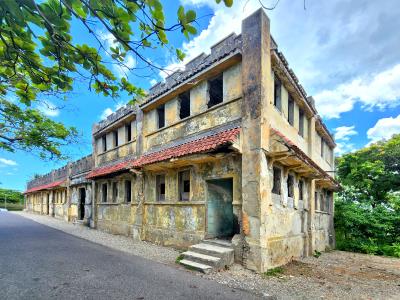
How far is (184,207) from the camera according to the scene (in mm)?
9836

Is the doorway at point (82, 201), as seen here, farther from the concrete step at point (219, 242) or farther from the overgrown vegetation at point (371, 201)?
the overgrown vegetation at point (371, 201)

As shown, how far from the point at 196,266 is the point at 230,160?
11.4ft

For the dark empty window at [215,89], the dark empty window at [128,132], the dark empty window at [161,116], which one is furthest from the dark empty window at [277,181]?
the dark empty window at [128,132]

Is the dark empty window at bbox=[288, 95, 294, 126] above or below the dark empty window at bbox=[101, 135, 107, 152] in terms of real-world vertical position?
above

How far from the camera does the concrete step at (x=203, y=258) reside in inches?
281

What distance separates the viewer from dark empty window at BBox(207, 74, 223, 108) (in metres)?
9.82

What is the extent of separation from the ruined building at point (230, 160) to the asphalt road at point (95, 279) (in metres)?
1.71

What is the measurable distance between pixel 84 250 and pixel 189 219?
4110 mm

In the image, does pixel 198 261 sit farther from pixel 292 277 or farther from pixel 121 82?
pixel 121 82

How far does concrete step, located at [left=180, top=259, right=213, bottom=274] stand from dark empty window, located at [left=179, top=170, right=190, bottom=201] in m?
2.93

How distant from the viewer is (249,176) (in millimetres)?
7645

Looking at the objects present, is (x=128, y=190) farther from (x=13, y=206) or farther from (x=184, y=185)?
Answer: (x=13, y=206)

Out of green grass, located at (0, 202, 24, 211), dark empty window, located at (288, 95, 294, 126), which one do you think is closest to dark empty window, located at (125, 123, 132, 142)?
dark empty window, located at (288, 95, 294, 126)

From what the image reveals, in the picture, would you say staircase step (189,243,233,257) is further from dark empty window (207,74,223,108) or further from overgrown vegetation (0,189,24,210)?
overgrown vegetation (0,189,24,210)
